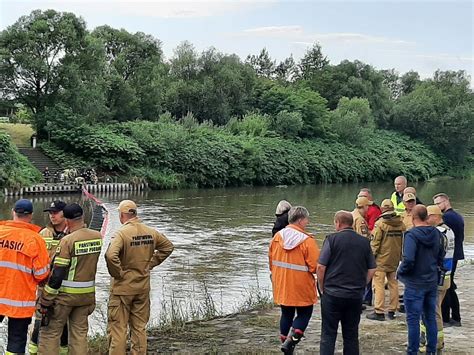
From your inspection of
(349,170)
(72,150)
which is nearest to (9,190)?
(72,150)

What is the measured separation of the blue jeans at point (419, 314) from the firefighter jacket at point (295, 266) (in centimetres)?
104

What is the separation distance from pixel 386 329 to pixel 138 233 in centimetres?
378

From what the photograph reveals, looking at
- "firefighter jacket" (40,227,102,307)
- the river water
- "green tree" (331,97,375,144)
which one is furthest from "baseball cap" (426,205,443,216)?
"green tree" (331,97,375,144)

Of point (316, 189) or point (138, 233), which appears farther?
point (316, 189)

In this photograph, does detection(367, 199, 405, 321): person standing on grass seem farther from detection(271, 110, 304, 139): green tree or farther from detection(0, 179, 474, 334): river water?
detection(271, 110, 304, 139): green tree

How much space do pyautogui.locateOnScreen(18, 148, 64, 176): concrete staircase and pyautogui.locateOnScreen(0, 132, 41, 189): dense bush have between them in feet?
4.93

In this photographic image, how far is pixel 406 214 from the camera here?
31.5 feet

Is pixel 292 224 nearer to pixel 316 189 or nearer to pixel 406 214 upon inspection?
pixel 406 214

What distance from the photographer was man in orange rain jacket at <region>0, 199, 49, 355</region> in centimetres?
602

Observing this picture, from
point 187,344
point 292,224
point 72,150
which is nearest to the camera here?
point 292,224

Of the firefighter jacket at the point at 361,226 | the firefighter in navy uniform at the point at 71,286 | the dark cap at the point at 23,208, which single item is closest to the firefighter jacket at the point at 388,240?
the firefighter jacket at the point at 361,226

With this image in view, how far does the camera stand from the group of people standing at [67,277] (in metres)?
6.06

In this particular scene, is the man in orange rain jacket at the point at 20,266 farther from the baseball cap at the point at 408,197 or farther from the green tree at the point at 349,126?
the green tree at the point at 349,126

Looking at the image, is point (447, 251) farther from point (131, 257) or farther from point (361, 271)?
point (131, 257)
